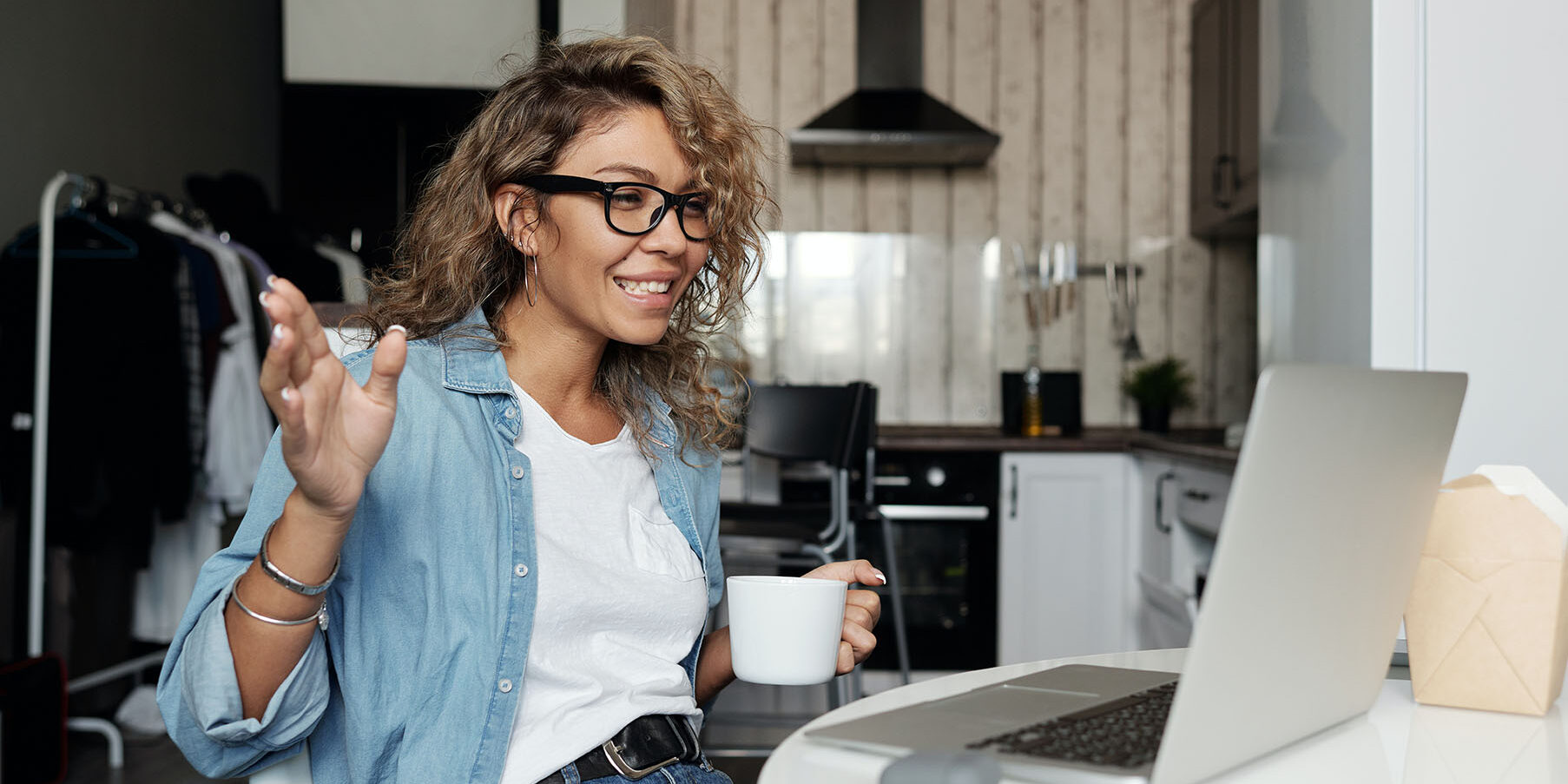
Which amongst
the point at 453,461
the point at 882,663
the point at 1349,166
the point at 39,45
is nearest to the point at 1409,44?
the point at 1349,166

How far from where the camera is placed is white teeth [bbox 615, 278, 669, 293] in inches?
40.7

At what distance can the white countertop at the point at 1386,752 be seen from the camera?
2.01 feet

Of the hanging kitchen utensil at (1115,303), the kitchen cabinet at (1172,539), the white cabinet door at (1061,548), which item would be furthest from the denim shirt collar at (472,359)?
the hanging kitchen utensil at (1115,303)

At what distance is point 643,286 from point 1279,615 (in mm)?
634

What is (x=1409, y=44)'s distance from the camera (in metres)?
1.28

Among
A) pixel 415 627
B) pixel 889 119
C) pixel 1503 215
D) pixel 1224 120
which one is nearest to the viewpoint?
pixel 415 627

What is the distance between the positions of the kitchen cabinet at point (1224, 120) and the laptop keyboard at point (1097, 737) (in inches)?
119

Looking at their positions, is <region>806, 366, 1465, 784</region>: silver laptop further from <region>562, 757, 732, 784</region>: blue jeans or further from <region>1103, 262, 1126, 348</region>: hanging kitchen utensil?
<region>1103, 262, 1126, 348</region>: hanging kitchen utensil

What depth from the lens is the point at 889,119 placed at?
3777 mm

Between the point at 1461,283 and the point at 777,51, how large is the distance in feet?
10.4

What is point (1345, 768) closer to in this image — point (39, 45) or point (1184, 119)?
point (39, 45)

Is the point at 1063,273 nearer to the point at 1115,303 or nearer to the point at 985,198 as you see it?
the point at 1115,303

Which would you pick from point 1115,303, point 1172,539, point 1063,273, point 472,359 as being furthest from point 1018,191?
point 472,359

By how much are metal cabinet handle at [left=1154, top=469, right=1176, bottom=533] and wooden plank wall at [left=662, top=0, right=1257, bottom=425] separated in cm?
101
